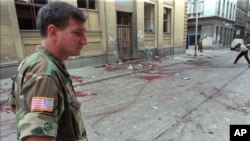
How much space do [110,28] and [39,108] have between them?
11.2 metres

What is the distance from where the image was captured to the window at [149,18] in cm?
1536

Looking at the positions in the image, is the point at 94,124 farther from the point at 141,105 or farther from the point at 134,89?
the point at 134,89

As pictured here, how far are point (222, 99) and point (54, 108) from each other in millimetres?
5566

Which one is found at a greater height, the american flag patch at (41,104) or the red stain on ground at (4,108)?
the american flag patch at (41,104)

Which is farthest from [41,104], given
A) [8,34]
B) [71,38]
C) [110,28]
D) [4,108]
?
[110,28]

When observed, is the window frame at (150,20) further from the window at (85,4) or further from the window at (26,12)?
the window at (26,12)

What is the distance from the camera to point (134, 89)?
6703 mm

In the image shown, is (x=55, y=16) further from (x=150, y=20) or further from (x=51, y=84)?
(x=150, y=20)

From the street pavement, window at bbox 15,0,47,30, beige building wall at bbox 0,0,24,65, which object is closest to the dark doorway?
window at bbox 15,0,47,30

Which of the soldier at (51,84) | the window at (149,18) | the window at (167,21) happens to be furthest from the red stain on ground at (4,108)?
the window at (167,21)

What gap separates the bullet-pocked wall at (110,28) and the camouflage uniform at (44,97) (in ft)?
23.8

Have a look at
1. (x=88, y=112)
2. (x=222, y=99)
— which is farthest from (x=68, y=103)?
(x=222, y=99)

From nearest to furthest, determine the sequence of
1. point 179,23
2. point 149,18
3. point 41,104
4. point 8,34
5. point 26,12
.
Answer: point 41,104, point 8,34, point 26,12, point 149,18, point 179,23

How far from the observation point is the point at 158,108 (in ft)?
16.0
